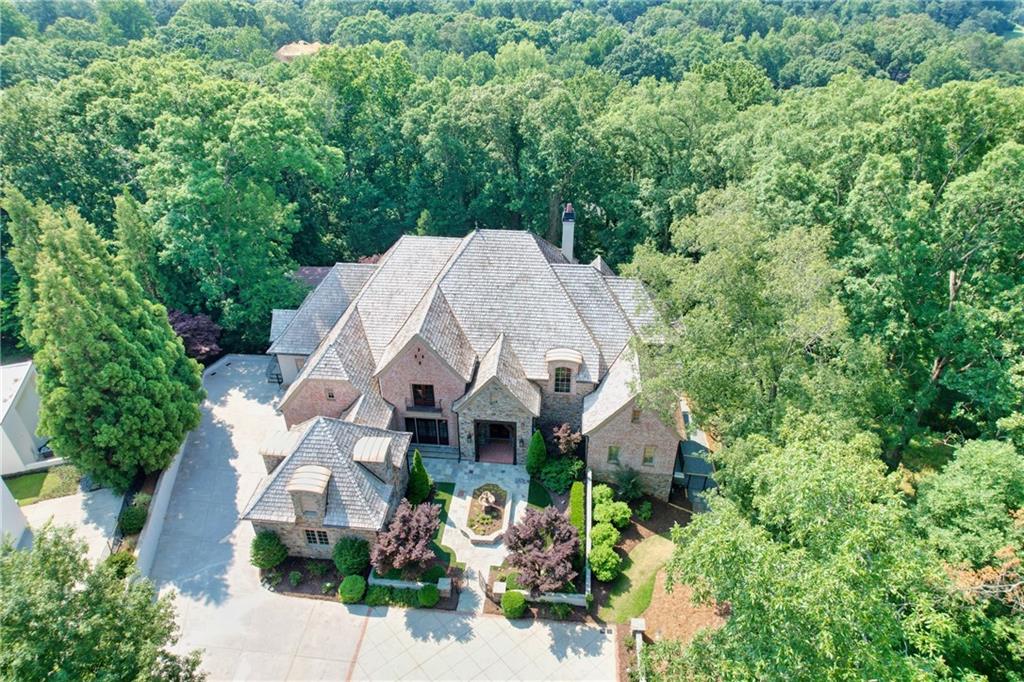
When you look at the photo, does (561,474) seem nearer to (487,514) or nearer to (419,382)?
(487,514)

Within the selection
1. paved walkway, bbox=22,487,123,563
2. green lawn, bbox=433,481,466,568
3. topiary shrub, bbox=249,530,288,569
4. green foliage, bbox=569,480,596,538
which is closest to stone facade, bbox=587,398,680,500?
green foliage, bbox=569,480,596,538

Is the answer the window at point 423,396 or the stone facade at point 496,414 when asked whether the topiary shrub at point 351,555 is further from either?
the window at point 423,396

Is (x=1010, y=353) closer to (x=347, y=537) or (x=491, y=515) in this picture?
(x=491, y=515)

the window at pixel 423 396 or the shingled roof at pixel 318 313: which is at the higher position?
the shingled roof at pixel 318 313

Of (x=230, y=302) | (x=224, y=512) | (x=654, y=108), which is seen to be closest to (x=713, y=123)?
(x=654, y=108)

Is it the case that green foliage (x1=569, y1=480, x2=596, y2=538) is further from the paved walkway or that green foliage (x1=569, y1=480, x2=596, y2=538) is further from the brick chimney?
the paved walkway

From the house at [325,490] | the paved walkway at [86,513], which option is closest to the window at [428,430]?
the house at [325,490]
